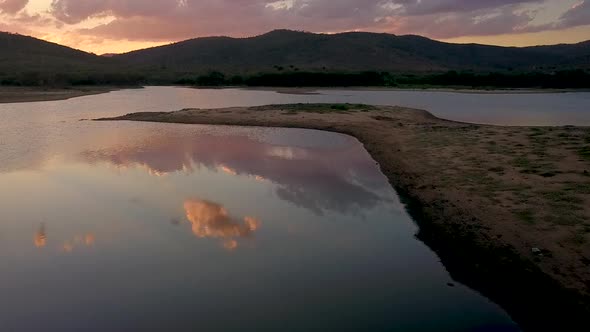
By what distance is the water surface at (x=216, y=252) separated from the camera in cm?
1031

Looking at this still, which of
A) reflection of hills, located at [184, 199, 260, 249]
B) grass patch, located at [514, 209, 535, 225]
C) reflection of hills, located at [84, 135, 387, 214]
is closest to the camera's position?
grass patch, located at [514, 209, 535, 225]

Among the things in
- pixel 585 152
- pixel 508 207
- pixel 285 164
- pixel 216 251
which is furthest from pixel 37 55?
pixel 508 207

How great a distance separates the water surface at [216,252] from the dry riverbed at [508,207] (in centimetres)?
70

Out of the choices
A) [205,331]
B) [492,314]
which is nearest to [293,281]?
[205,331]

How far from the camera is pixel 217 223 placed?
52.8 ft

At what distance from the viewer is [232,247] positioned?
45.9ft

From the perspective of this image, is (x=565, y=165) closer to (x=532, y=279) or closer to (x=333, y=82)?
(x=532, y=279)

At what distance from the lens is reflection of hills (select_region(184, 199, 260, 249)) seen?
49.2 feet

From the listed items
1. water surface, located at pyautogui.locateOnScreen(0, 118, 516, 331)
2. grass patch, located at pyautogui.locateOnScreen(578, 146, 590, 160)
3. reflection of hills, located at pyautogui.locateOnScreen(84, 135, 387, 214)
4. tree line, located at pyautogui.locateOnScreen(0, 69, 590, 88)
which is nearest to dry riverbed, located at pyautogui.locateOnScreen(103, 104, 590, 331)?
grass patch, located at pyautogui.locateOnScreen(578, 146, 590, 160)

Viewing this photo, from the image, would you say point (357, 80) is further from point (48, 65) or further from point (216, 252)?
point (48, 65)

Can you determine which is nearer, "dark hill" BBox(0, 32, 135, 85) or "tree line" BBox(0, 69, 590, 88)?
"tree line" BBox(0, 69, 590, 88)

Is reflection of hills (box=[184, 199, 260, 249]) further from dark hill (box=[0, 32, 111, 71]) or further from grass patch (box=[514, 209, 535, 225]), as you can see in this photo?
dark hill (box=[0, 32, 111, 71])

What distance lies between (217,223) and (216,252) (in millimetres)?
2571

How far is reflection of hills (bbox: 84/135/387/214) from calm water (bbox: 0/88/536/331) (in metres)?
0.11
